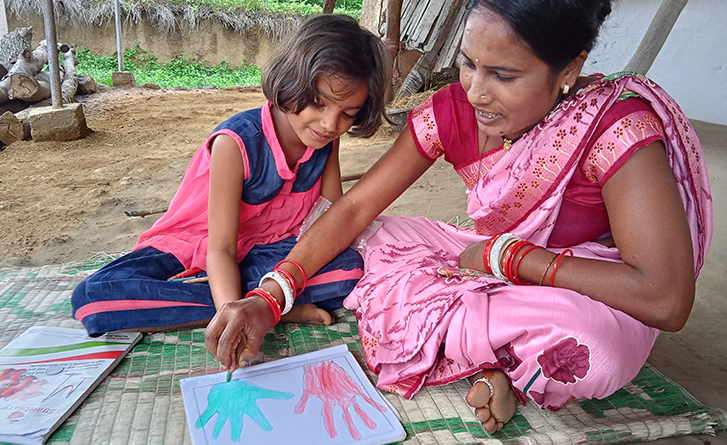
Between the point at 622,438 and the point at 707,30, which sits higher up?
the point at 707,30

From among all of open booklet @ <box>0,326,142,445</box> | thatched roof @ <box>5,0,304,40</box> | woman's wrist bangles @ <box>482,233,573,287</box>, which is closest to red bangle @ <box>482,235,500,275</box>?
woman's wrist bangles @ <box>482,233,573,287</box>

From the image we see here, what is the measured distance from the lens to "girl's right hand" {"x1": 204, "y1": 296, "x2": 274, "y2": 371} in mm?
1215

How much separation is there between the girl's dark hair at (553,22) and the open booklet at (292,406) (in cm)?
93

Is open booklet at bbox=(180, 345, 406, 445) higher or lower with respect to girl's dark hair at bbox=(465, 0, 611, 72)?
lower

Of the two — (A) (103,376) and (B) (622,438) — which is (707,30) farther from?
(A) (103,376)

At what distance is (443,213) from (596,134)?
169cm

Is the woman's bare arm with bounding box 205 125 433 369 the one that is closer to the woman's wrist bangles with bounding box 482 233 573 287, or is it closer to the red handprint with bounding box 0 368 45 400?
the woman's wrist bangles with bounding box 482 233 573 287

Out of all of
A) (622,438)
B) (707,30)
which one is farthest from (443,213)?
(707,30)

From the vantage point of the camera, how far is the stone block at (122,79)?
26.9 feet

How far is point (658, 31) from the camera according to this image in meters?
2.78

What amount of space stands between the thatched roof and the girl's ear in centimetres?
997

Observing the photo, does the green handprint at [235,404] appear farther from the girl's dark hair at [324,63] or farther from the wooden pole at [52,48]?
the wooden pole at [52,48]

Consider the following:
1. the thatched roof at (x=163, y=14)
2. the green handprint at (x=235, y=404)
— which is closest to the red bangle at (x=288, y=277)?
the green handprint at (x=235, y=404)

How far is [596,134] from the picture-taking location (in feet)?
4.22
